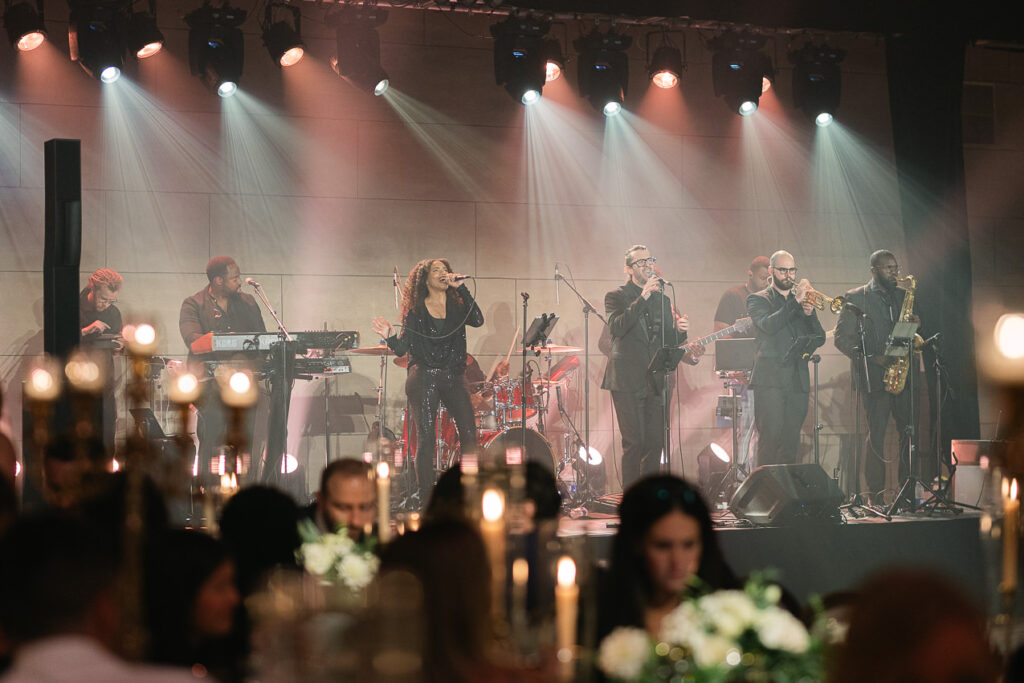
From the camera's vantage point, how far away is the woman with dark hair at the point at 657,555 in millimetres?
3357

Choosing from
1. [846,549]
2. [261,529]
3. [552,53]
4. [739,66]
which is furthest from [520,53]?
[261,529]

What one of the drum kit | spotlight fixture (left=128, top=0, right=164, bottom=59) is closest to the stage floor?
the drum kit

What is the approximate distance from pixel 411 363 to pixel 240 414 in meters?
7.04

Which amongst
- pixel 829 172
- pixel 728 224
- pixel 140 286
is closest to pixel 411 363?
pixel 140 286

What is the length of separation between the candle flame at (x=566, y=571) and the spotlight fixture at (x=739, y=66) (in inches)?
411

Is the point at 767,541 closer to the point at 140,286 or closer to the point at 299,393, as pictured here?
the point at 299,393

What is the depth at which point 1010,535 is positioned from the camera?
2.58 metres

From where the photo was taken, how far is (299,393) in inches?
500

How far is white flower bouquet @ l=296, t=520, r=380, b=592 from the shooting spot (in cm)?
358

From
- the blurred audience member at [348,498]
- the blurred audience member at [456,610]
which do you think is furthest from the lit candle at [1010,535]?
the blurred audience member at [348,498]

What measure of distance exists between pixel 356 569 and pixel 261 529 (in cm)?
52

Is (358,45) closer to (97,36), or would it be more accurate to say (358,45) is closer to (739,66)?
(97,36)

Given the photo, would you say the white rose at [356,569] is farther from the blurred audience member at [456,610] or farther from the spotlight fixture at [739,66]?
the spotlight fixture at [739,66]

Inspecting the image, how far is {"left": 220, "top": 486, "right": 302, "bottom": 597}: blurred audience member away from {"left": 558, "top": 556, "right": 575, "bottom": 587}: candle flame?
1577 mm
